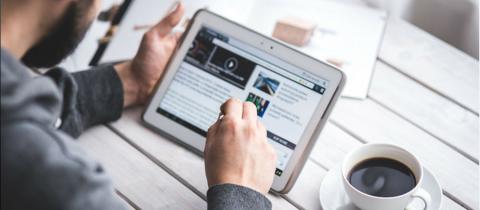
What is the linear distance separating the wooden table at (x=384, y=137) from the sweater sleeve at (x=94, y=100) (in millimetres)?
21

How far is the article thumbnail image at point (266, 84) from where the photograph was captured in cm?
91

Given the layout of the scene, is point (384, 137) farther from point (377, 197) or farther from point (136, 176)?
point (136, 176)

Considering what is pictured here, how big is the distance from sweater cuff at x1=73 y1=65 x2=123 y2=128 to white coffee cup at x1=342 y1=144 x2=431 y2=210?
340mm

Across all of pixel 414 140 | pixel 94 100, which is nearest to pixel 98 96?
pixel 94 100

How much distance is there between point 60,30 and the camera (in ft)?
2.41

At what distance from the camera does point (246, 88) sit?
928 mm

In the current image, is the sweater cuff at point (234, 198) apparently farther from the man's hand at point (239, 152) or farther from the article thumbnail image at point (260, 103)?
the article thumbnail image at point (260, 103)

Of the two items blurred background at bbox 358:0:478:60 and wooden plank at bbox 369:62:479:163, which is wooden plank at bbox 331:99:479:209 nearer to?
wooden plank at bbox 369:62:479:163

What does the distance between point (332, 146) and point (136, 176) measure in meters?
0.28

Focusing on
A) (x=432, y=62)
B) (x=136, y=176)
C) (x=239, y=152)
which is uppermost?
(x=432, y=62)

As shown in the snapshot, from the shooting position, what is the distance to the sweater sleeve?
0.91 meters

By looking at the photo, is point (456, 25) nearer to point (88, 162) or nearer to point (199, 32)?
point (199, 32)

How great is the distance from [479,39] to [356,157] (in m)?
0.46

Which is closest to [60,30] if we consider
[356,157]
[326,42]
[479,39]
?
[356,157]
